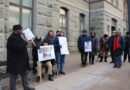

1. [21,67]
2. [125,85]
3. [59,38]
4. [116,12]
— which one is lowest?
[125,85]

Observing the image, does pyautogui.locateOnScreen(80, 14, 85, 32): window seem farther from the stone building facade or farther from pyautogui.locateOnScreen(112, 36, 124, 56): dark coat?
pyautogui.locateOnScreen(112, 36, 124, 56): dark coat

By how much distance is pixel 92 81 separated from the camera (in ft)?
23.9

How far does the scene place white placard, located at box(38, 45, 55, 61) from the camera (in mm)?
7023

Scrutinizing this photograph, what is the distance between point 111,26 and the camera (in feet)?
69.9

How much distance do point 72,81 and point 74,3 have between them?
10486mm

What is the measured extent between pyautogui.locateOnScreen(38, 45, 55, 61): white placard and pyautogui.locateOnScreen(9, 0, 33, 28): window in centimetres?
255

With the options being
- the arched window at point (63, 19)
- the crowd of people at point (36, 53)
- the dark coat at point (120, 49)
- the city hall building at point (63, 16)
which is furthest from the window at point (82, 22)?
the dark coat at point (120, 49)

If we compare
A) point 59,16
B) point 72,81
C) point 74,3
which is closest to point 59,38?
point 72,81

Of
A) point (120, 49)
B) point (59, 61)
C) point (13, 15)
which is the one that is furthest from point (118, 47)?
point (13, 15)

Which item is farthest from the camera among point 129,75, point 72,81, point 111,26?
point 111,26

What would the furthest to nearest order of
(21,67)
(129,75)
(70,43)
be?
(70,43)
(129,75)
(21,67)

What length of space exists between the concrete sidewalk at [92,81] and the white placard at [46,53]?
0.87 m

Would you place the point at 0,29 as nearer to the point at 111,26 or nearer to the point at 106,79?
the point at 106,79

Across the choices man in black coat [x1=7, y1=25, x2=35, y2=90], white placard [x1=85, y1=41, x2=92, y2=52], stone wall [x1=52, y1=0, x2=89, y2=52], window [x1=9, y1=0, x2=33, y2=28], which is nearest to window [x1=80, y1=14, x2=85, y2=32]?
stone wall [x1=52, y1=0, x2=89, y2=52]
